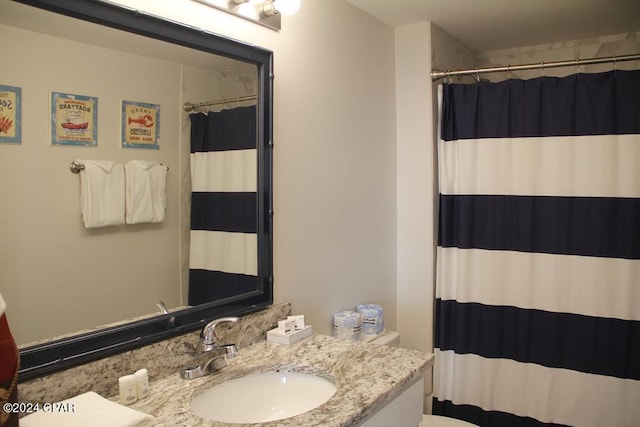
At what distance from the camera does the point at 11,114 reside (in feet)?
3.57

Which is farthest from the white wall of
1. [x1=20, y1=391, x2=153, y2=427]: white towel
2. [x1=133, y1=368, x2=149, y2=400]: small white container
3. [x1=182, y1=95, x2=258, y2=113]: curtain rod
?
[x1=20, y1=391, x2=153, y2=427]: white towel

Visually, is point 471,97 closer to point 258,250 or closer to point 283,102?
point 283,102

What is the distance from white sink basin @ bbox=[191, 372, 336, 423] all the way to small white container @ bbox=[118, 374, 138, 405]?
0.19 meters

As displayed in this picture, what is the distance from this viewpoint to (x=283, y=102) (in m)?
1.88

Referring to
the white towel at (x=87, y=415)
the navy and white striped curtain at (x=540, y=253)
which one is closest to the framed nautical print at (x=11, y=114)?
the white towel at (x=87, y=415)

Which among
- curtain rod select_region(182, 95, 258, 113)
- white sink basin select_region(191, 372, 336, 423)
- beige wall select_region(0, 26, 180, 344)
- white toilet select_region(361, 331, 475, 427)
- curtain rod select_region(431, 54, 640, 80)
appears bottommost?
white toilet select_region(361, 331, 475, 427)

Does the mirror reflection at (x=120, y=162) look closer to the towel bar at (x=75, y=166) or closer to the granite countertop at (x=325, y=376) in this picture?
the towel bar at (x=75, y=166)

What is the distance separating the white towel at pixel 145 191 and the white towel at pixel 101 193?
1.0 inches

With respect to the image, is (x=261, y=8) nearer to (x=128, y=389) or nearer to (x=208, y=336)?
(x=208, y=336)

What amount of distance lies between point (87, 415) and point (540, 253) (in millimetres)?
2065

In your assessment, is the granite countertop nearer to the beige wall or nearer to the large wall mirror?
the large wall mirror

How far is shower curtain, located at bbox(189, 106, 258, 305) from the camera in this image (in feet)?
5.01

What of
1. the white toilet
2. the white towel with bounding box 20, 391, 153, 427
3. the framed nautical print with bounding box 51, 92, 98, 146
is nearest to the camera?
the white towel with bounding box 20, 391, 153, 427

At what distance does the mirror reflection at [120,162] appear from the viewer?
112cm
